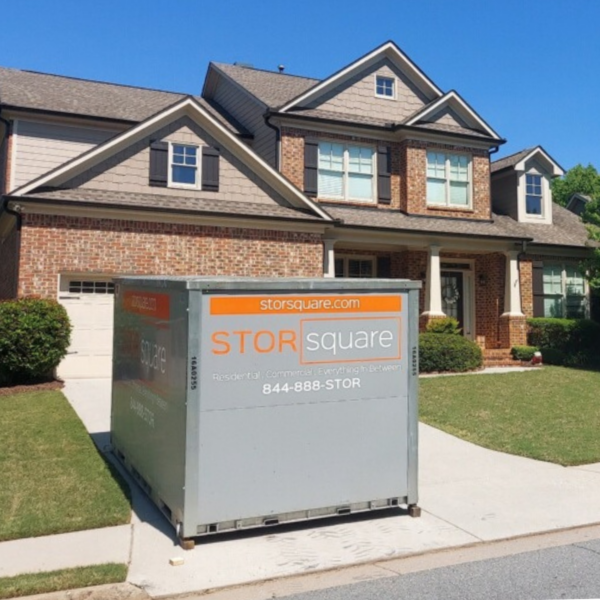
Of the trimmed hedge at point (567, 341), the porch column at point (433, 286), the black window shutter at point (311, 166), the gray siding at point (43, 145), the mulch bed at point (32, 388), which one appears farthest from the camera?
the trimmed hedge at point (567, 341)

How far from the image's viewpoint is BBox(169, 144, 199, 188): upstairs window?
1560cm

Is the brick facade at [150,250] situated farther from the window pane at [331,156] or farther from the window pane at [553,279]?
the window pane at [553,279]

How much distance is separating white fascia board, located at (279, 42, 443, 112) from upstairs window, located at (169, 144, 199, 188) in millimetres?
3591

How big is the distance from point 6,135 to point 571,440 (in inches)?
632

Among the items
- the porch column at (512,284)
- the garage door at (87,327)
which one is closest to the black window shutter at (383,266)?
the porch column at (512,284)

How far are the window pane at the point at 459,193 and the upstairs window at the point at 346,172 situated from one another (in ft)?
9.05

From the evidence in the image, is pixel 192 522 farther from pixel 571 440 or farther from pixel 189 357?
pixel 571 440

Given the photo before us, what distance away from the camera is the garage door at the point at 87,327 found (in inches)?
551

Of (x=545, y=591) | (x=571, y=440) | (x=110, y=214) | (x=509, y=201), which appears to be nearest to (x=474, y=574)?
(x=545, y=591)

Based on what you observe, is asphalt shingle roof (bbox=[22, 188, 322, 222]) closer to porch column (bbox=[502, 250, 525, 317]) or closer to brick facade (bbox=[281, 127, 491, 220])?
brick facade (bbox=[281, 127, 491, 220])

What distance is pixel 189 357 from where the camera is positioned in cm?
538

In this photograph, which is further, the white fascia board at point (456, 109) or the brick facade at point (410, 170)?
the white fascia board at point (456, 109)

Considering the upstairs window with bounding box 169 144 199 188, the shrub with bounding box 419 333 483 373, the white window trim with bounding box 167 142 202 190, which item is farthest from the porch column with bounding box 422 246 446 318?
the upstairs window with bounding box 169 144 199 188

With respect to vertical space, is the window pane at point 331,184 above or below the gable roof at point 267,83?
below
